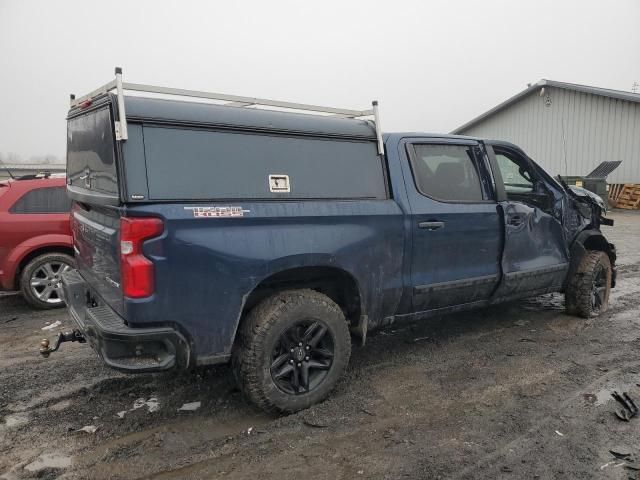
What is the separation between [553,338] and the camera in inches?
188

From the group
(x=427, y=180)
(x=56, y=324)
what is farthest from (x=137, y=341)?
(x=56, y=324)

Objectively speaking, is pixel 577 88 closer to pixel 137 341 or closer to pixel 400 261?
pixel 400 261

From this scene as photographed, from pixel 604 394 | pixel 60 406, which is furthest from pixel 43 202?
pixel 604 394

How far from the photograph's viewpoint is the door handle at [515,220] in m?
4.40

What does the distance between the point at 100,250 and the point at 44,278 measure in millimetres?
3305

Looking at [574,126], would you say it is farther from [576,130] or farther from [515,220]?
[515,220]

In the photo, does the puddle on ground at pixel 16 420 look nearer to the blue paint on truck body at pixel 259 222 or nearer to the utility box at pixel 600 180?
the blue paint on truck body at pixel 259 222

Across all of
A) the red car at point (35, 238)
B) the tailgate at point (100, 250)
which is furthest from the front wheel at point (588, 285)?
the red car at point (35, 238)

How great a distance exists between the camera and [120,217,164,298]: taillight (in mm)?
2656

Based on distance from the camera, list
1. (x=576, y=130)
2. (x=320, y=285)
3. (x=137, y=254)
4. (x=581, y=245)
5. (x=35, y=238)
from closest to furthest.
Result: (x=137, y=254)
(x=320, y=285)
(x=581, y=245)
(x=35, y=238)
(x=576, y=130)

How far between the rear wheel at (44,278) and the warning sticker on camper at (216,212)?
12.4 feet

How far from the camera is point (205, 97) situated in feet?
9.97

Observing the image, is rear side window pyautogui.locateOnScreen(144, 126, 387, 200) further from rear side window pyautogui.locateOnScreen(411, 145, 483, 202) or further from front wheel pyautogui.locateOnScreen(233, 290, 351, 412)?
front wheel pyautogui.locateOnScreen(233, 290, 351, 412)

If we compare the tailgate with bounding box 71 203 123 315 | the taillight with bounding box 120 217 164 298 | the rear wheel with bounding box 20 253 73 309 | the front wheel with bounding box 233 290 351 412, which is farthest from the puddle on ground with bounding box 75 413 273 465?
the rear wheel with bounding box 20 253 73 309
